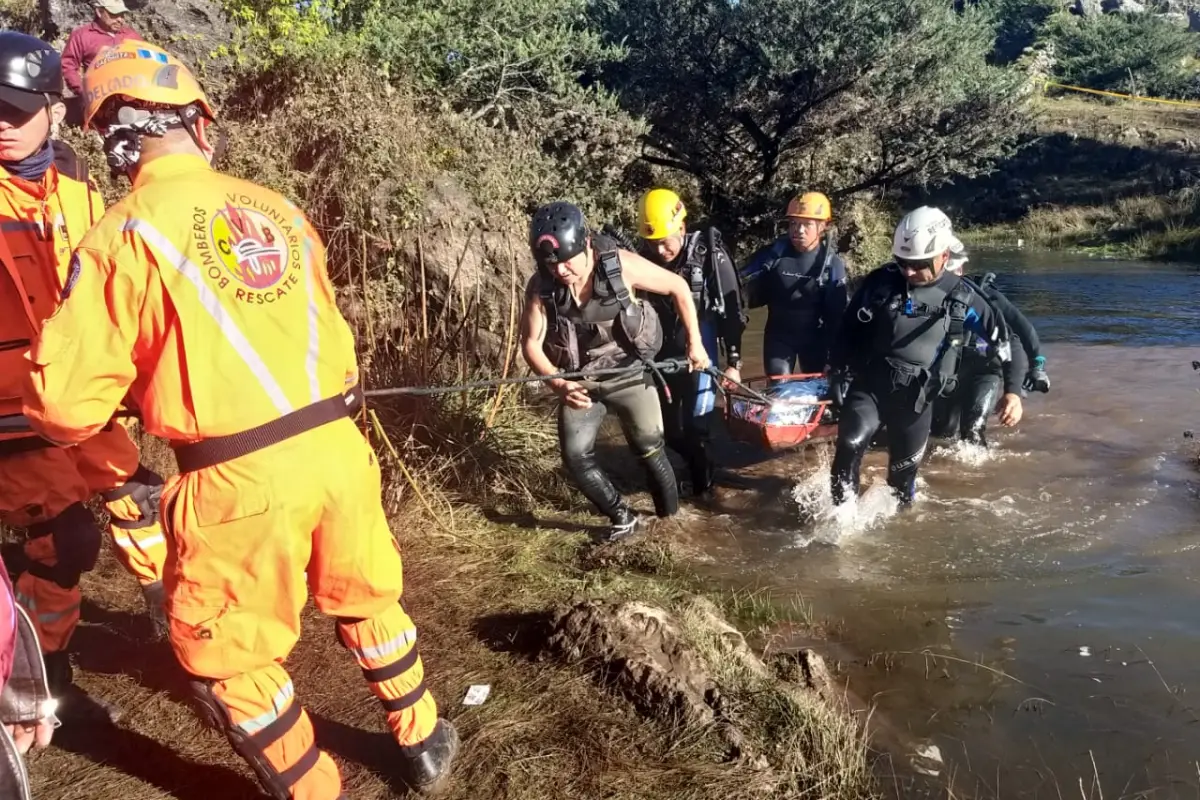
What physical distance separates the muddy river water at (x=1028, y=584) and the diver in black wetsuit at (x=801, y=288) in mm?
899

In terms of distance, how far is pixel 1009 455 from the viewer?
24.2 feet

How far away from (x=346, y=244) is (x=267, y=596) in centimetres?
436

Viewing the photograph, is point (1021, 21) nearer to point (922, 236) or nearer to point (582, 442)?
point (922, 236)

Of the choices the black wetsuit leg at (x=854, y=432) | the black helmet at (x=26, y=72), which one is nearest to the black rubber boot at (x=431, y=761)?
the black helmet at (x=26, y=72)

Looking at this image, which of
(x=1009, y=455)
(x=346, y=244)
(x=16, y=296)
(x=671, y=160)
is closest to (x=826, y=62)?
(x=671, y=160)

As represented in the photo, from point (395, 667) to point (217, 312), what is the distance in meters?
1.26

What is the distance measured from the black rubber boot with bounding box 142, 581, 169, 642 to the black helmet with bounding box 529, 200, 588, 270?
2365 mm

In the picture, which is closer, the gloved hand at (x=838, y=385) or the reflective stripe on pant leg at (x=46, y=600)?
the reflective stripe on pant leg at (x=46, y=600)

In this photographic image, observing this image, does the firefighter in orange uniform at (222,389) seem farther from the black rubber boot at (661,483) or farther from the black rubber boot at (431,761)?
the black rubber boot at (661,483)

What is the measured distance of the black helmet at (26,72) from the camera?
297cm

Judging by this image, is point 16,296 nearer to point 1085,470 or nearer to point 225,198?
point 225,198

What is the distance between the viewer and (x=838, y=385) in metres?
6.07

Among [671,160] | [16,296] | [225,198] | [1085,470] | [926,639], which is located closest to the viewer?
[225,198]

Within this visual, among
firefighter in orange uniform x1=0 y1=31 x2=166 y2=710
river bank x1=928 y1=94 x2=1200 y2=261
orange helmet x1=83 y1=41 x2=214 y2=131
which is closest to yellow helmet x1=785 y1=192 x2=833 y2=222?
firefighter in orange uniform x1=0 y1=31 x2=166 y2=710
